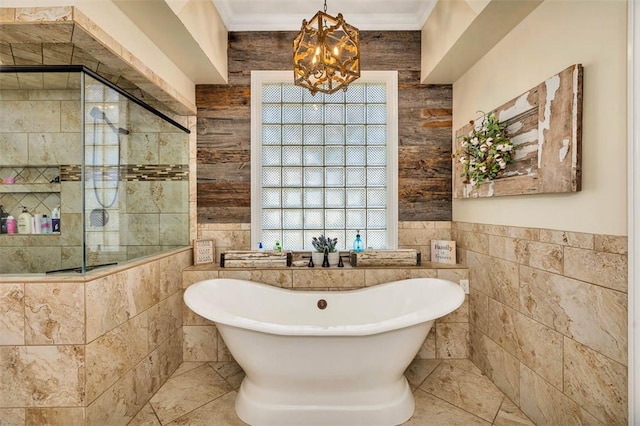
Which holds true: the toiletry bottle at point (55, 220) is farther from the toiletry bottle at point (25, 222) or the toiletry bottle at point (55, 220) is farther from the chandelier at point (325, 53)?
the chandelier at point (325, 53)

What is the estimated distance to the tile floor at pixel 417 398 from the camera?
175cm

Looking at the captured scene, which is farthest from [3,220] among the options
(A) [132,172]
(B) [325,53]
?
(B) [325,53]

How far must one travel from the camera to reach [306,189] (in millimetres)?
2828

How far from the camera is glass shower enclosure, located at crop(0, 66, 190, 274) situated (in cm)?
165

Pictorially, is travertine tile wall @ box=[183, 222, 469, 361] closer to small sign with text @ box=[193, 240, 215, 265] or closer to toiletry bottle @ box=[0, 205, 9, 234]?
small sign with text @ box=[193, 240, 215, 265]

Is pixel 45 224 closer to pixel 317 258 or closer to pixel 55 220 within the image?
pixel 55 220

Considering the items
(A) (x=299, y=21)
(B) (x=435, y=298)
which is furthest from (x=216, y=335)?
(A) (x=299, y=21)

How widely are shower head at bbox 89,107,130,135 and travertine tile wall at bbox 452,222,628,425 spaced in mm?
2521

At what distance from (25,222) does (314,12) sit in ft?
9.15

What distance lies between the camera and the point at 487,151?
202cm

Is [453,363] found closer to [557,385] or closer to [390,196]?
[557,385]

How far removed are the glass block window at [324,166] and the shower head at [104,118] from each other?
109 centimetres

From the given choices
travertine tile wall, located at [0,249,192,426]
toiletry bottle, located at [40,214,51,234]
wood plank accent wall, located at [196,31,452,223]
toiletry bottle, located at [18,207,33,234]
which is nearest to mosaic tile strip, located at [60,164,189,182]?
wood plank accent wall, located at [196,31,452,223]

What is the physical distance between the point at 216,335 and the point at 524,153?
2486 mm
